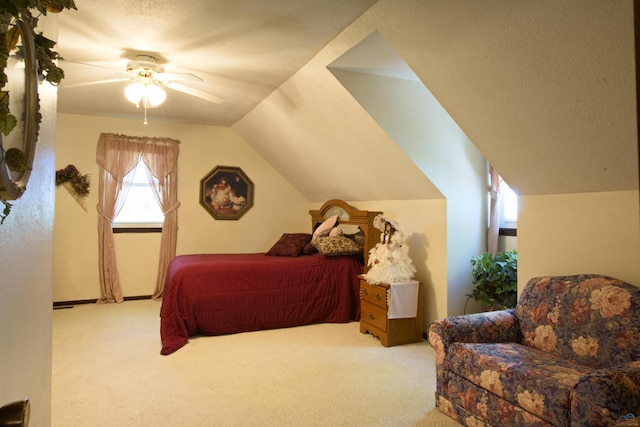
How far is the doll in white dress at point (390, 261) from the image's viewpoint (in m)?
3.68

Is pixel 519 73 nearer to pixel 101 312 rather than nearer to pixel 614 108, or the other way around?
pixel 614 108

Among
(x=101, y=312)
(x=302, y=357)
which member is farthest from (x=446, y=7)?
(x=101, y=312)

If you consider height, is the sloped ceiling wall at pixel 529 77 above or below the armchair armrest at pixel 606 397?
above

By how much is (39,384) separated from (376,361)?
2432 millimetres

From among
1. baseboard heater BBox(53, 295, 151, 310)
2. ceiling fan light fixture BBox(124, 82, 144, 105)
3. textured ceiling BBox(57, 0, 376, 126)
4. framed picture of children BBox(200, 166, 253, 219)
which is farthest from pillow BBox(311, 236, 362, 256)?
baseboard heater BBox(53, 295, 151, 310)

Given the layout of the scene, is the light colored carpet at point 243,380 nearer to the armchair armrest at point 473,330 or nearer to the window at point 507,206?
the armchair armrest at point 473,330

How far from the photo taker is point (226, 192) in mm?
5887

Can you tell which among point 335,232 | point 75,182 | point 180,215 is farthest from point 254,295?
point 75,182

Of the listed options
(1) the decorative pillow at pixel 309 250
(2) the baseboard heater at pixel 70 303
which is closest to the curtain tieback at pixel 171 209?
(2) the baseboard heater at pixel 70 303

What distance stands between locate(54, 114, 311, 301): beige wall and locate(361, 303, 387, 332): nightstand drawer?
261cm

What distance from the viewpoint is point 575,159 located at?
234cm

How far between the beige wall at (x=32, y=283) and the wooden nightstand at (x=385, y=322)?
263cm

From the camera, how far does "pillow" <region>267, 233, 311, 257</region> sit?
483cm

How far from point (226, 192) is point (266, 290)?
7.45 ft
